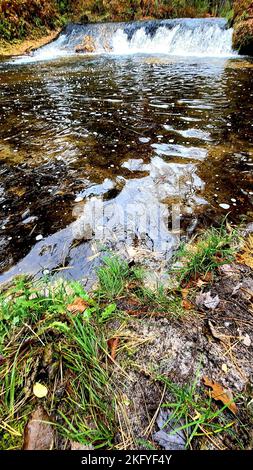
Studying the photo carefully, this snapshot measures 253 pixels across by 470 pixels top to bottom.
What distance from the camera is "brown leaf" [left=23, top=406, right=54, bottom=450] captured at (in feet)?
3.80

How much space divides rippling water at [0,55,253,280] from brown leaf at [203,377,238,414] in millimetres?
1438

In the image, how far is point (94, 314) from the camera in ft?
5.56

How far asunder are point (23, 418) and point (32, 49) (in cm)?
2129

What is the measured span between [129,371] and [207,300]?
0.76 meters

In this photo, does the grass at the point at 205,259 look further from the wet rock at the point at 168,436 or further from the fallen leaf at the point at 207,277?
the wet rock at the point at 168,436

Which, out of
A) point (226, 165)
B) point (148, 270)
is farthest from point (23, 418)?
point (226, 165)

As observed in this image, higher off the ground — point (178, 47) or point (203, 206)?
point (178, 47)

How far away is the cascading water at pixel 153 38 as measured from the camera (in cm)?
1444

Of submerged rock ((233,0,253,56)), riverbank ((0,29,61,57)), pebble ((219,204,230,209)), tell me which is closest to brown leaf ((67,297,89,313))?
pebble ((219,204,230,209))

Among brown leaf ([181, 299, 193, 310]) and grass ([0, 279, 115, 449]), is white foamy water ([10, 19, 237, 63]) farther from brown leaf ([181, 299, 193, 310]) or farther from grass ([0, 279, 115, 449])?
grass ([0, 279, 115, 449])

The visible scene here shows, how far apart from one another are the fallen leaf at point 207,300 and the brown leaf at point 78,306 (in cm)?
79

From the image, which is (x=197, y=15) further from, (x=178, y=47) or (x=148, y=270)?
(x=148, y=270)

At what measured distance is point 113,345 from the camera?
1551 millimetres
